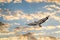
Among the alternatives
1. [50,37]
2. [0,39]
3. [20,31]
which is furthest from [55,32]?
[0,39]

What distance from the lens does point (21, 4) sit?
5781 mm

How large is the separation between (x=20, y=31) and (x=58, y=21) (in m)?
1.04

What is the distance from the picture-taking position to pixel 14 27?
569cm

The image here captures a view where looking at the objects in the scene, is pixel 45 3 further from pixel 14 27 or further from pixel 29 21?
pixel 14 27

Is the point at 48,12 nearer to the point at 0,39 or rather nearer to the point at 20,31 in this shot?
the point at 20,31

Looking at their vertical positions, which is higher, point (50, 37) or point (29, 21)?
point (29, 21)

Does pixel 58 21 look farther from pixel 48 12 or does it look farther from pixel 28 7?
pixel 28 7

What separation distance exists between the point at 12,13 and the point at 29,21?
1.67ft

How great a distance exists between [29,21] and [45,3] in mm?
646

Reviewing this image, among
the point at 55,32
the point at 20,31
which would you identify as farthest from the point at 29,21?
the point at 55,32

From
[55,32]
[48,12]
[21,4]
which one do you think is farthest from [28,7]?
[55,32]

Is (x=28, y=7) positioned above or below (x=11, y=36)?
above

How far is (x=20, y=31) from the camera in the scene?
569cm

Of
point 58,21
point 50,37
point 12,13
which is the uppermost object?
point 12,13
